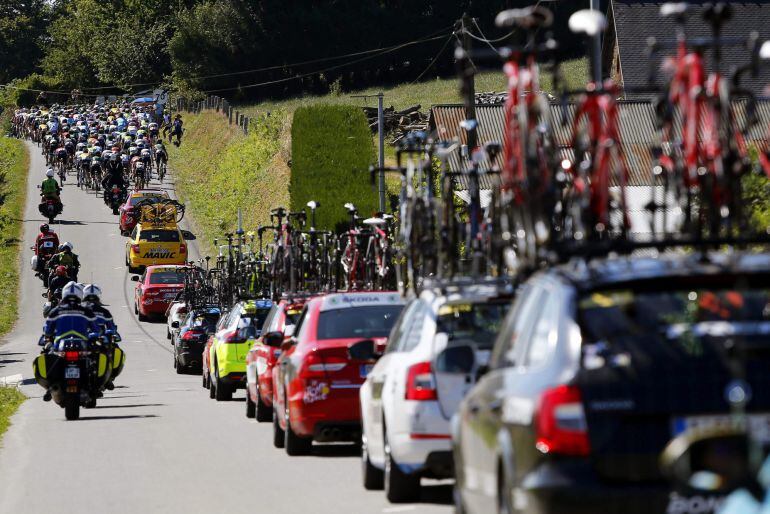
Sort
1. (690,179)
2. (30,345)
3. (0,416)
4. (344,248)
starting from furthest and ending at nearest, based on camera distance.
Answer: (30,345) < (344,248) < (0,416) < (690,179)

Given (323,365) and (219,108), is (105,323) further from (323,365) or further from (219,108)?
(219,108)

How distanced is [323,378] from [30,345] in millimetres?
28966

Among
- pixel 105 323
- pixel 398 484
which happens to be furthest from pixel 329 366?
pixel 105 323

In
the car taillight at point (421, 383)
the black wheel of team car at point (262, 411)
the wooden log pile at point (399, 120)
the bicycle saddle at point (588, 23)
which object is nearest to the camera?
the bicycle saddle at point (588, 23)

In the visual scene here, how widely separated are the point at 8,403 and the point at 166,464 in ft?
33.4

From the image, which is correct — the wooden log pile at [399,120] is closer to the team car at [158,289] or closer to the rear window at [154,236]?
the rear window at [154,236]

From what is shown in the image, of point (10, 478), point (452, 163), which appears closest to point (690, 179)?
point (10, 478)

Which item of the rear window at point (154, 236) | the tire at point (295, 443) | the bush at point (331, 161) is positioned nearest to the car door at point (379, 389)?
the tire at point (295, 443)

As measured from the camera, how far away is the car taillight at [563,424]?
283 inches

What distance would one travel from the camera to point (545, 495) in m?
7.22

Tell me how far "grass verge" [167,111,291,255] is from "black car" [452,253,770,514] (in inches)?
2397

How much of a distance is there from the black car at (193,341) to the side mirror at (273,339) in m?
Answer: 15.5

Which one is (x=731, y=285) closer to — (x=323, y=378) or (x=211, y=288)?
(x=323, y=378)

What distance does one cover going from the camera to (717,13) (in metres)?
9.92
